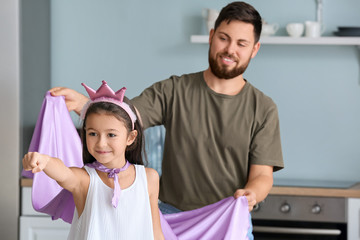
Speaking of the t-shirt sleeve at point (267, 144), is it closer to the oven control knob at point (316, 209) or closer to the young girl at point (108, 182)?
the young girl at point (108, 182)

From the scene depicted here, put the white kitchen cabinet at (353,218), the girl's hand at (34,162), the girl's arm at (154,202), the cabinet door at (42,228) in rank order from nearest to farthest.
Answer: the girl's hand at (34,162), the girl's arm at (154,202), the white kitchen cabinet at (353,218), the cabinet door at (42,228)

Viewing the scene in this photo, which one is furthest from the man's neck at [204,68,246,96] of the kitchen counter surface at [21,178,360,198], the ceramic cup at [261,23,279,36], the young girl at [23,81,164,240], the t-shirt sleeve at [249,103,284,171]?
the ceramic cup at [261,23,279,36]

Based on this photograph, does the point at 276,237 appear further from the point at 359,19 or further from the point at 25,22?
the point at 25,22

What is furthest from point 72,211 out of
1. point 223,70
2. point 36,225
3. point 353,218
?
point 353,218

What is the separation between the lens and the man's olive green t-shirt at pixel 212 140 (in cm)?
201

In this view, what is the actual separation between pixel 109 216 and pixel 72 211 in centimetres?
25

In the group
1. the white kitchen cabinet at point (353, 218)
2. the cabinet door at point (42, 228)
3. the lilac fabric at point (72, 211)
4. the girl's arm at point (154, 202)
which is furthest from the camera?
the cabinet door at point (42, 228)

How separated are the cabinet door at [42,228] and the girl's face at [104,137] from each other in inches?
61.3

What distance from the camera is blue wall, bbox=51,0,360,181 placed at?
10.8ft

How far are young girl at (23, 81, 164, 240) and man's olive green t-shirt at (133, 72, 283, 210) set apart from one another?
46 centimetres

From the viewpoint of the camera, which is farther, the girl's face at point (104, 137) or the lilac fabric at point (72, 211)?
the lilac fabric at point (72, 211)

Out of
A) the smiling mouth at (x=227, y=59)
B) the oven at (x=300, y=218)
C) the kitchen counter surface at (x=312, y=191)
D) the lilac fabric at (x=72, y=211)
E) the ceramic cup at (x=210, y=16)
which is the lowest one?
the oven at (x=300, y=218)

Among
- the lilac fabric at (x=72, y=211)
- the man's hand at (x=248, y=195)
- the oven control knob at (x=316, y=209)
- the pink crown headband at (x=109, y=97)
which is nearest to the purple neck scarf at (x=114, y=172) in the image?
the pink crown headband at (x=109, y=97)

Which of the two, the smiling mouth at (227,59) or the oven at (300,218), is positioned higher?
the smiling mouth at (227,59)
